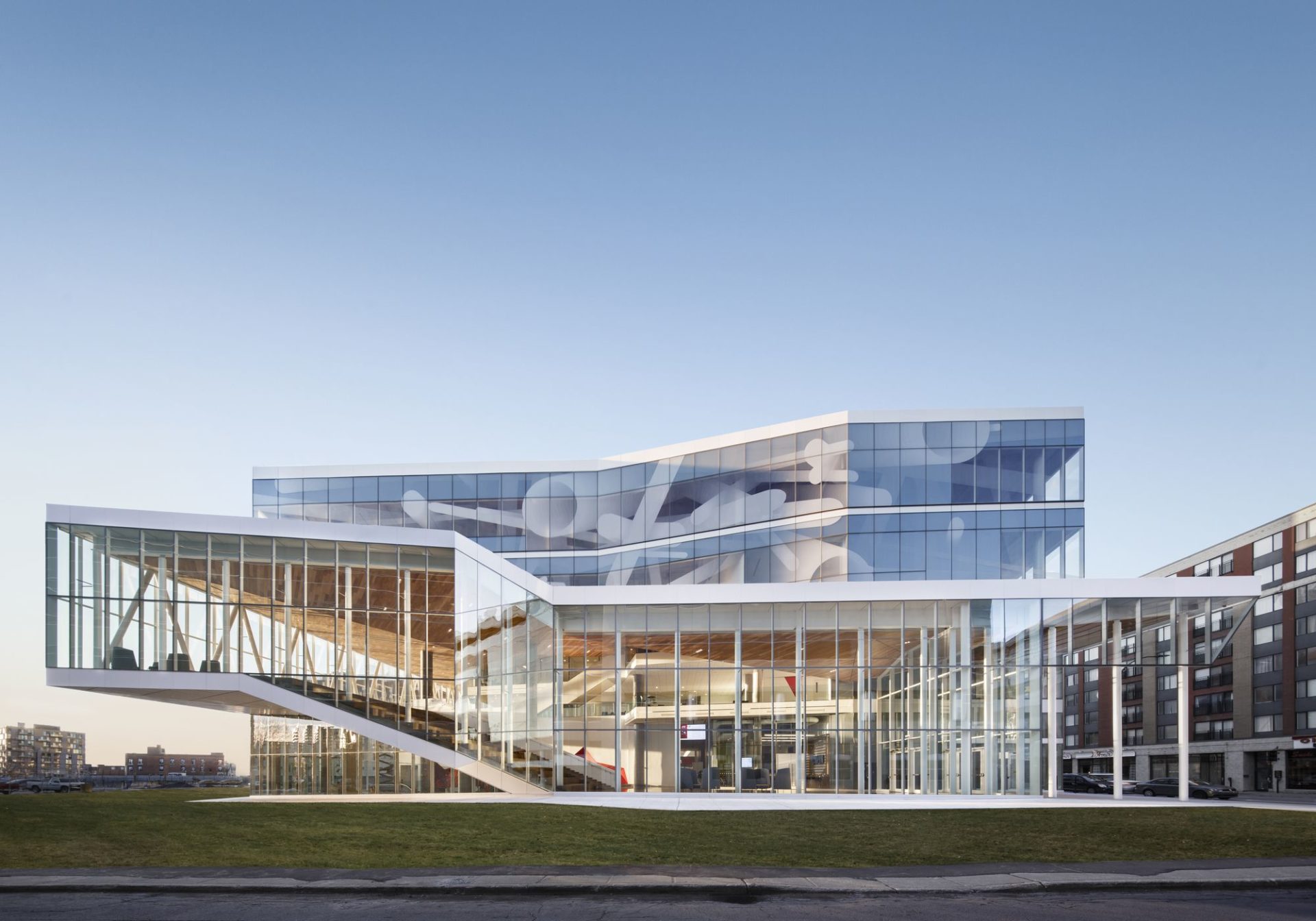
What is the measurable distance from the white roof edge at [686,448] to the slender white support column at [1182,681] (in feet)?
69.4

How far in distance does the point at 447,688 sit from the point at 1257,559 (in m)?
82.6

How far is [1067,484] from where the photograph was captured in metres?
62.9

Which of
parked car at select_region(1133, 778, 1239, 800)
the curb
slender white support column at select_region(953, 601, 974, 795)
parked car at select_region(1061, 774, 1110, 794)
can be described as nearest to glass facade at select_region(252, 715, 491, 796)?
slender white support column at select_region(953, 601, 974, 795)

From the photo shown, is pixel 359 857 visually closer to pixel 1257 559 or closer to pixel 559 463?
pixel 559 463

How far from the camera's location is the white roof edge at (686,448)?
63.2m

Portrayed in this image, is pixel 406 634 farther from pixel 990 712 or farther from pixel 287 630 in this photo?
pixel 990 712

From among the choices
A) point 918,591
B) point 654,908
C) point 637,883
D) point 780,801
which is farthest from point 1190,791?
point 654,908

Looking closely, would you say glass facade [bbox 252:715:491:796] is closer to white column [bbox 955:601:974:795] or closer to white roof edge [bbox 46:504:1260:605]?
white roof edge [bbox 46:504:1260:605]

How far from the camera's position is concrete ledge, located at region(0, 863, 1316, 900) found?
15.2m

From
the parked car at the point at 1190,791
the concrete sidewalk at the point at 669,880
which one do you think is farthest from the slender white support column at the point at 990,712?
the concrete sidewalk at the point at 669,880

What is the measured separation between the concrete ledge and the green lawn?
1479 mm

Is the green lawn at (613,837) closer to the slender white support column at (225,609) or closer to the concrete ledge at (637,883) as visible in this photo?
the concrete ledge at (637,883)

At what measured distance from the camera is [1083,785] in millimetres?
74125

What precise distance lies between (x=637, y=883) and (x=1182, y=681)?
33.6 meters
